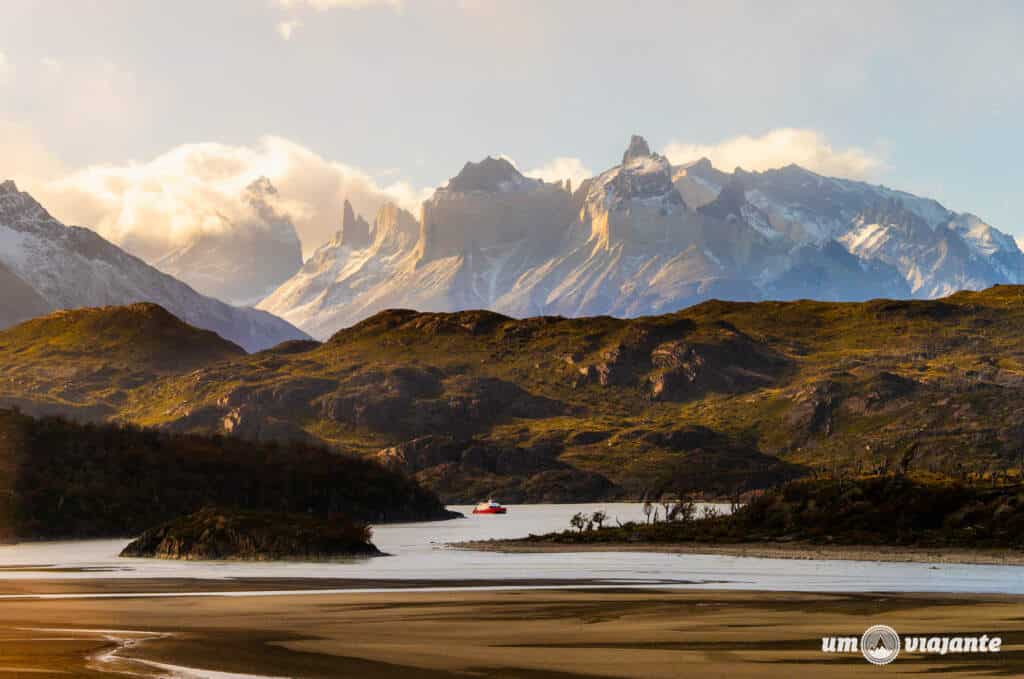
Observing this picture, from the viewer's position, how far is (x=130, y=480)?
155625 mm

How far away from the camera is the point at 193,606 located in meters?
49.8

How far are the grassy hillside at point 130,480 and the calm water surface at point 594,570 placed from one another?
101 ft

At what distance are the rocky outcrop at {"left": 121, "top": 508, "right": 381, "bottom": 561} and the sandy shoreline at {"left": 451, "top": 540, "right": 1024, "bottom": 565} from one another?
13.4 m

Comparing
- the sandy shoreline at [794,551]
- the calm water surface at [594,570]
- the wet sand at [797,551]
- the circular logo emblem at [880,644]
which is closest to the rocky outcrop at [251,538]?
the calm water surface at [594,570]

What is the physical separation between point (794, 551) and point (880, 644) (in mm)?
54849

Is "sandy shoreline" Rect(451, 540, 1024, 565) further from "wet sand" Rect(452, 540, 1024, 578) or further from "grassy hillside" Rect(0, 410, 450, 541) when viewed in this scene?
"grassy hillside" Rect(0, 410, 450, 541)

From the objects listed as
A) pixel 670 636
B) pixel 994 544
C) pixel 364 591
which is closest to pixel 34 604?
pixel 364 591

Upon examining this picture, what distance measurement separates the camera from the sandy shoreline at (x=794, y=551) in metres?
80.9

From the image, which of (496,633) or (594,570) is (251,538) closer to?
(594,570)

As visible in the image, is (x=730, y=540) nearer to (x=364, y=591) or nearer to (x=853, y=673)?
(x=364, y=591)

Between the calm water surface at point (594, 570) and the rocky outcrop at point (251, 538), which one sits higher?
the rocky outcrop at point (251, 538)

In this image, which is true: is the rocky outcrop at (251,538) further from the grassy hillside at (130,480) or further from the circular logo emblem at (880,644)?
the circular logo emblem at (880,644)

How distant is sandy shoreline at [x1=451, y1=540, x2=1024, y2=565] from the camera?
80938 mm

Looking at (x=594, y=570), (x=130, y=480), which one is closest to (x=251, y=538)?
(x=594, y=570)
